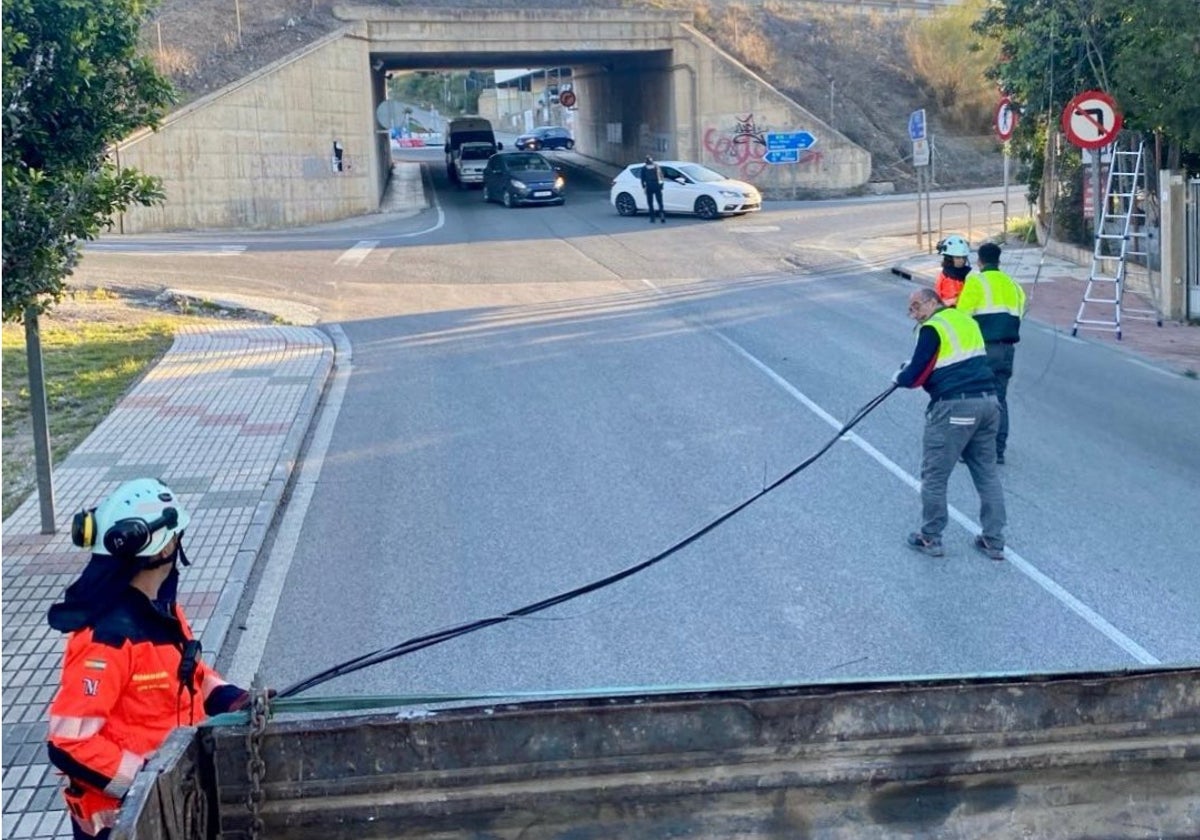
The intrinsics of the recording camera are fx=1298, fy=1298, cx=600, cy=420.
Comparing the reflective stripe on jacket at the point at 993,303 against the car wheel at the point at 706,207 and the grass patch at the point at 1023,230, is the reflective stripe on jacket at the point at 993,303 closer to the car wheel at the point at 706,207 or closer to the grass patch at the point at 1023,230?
the grass patch at the point at 1023,230

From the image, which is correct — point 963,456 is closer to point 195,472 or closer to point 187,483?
point 187,483

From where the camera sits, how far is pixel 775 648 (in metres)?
7.07

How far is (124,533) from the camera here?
383cm

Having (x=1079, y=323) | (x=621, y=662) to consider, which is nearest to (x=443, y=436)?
(x=621, y=662)

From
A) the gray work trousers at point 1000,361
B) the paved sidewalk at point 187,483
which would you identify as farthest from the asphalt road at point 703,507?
the gray work trousers at point 1000,361

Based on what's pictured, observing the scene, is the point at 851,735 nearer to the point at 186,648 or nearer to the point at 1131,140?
the point at 186,648

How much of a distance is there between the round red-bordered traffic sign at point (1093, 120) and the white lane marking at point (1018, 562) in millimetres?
6103

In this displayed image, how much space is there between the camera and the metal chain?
3922mm

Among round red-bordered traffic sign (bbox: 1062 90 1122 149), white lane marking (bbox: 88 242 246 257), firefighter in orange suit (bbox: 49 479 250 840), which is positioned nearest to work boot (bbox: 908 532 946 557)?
firefighter in orange suit (bbox: 49 479 250 840)

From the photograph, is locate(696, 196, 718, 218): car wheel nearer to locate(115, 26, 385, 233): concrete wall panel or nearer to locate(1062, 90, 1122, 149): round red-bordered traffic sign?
locate(115, 26, 385, 233): concrete wall panel

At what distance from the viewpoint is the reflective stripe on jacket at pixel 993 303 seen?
10203 millimetres

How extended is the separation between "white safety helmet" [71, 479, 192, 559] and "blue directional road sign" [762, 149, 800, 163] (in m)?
38.8

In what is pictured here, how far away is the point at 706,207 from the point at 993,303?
74.2 ft

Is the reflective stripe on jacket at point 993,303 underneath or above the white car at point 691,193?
underneath
